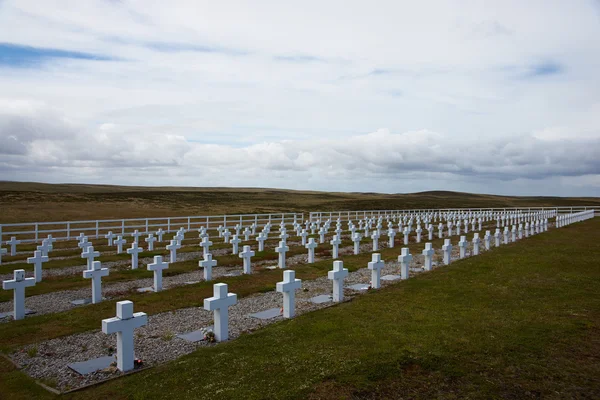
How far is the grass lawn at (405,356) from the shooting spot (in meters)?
5.41

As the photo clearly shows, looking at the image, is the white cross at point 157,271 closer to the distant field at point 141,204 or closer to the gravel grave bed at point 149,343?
the gravel grave bed at point 149,343

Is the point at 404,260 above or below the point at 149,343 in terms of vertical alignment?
above

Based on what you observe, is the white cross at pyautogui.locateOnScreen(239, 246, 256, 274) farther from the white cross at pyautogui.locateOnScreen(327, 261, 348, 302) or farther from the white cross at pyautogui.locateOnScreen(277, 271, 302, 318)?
the white cross at pyautogui.locateOnScreen(277, 271, 302, 318)

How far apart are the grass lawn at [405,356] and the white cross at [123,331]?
0.45 m

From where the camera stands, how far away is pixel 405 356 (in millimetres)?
6387

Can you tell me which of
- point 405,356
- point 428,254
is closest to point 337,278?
point 405,356

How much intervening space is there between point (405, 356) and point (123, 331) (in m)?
4.01

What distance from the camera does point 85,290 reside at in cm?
1243

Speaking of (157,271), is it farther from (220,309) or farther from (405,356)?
(405,356)

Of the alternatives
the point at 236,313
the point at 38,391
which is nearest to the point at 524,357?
the point at 236,313

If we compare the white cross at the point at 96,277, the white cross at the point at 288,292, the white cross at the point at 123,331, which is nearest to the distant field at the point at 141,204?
the white cross at the point at 96,277

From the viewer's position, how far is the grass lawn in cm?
Result: 541

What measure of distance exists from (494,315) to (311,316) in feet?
11.4

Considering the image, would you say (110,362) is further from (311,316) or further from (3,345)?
(311,316)
